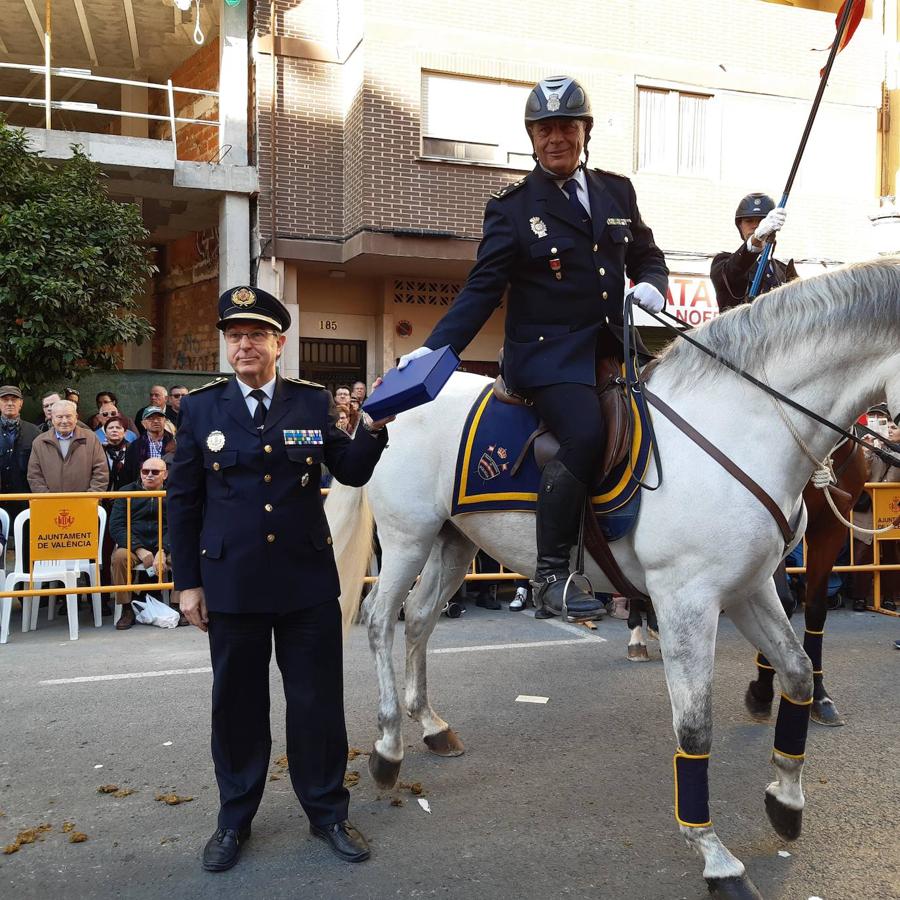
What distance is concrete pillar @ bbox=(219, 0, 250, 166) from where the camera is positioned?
1508cm

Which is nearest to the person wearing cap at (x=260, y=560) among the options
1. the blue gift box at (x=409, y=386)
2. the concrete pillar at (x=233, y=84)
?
the blue gift box at (x=409, y=386)

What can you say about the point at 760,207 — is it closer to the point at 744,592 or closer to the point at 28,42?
the point at 744,592

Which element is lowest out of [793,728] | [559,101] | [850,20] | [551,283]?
[793,728]

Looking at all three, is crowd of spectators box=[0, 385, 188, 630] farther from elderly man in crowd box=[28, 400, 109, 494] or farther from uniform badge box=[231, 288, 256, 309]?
uniform badge box=[231, 288, 256, 309]

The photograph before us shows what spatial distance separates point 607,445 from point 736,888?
1.70 m

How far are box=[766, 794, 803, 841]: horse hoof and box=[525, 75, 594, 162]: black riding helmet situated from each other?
2946 millimetres

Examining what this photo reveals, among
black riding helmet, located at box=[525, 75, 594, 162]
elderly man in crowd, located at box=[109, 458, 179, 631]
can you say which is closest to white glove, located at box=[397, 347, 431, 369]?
black riding helmet, located at box=[525, 75, 594, 162]

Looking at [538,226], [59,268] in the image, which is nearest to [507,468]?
[538,226]

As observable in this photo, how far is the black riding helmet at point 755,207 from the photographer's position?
5.40m

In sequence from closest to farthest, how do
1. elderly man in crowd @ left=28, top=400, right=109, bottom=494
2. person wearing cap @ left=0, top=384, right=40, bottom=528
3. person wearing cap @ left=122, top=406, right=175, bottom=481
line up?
elderly man in crowd @ left=28, top=400, right=109, bottom=494
person wearing cap @ left=0, top=384, right=40, bottom=528
person wearing cap @ left=122, top=406, right=175, bottom=481

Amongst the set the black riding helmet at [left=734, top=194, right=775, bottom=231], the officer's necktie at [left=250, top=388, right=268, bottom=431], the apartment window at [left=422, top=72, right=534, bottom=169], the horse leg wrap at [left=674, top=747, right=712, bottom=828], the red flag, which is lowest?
the horse leg wrap at [left=674, top=747, right=712, bottom=828]

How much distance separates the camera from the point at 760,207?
541cm

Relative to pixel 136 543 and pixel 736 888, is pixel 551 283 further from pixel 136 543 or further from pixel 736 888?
pixel 136 543

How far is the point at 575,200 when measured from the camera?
12.9 ft
